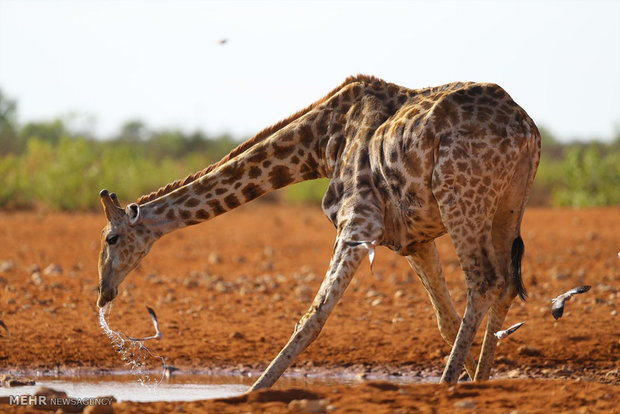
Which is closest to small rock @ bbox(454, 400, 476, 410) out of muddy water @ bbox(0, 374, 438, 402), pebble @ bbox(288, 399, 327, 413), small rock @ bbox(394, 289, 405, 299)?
pebble @ bbox(288, 399, 327, 413)

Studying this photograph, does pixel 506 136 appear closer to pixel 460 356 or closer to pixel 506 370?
pixel 460 356

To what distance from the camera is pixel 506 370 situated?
8141 mm

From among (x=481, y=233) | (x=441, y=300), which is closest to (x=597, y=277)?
(x=441, y=300)

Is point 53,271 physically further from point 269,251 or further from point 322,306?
point 322,306

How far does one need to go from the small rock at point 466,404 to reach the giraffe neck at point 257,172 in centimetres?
252

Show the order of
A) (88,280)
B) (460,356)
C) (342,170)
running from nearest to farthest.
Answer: (460,356) → (342,170) → (88,280)

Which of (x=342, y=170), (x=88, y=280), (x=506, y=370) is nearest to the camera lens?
(x=342, y=170)

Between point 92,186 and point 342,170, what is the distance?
56.3 ft

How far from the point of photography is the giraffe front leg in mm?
6168

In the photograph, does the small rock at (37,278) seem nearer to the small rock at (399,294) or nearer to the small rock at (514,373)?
the small rock at (399,294)

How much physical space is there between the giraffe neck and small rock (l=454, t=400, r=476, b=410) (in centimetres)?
252

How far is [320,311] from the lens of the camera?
6.38 meters

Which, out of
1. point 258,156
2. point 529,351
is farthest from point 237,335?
point 529,351

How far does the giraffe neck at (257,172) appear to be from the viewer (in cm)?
746
